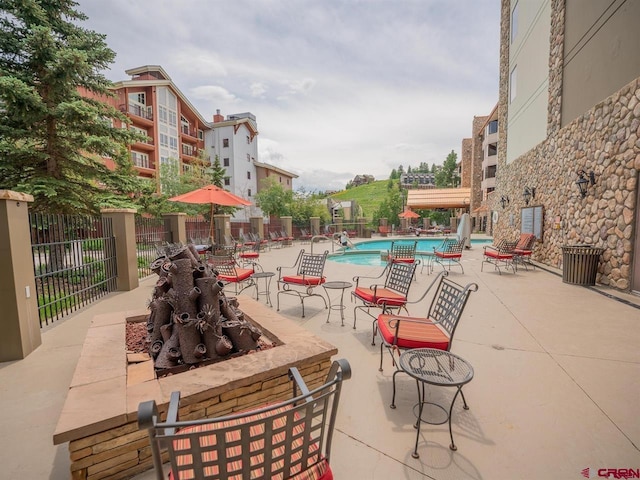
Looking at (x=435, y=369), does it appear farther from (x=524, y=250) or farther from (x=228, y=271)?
(x=524, y=250)

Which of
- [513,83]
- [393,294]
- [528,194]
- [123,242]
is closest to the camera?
[393,294]

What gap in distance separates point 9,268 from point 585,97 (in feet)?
40.7

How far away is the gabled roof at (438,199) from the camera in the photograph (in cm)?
2803

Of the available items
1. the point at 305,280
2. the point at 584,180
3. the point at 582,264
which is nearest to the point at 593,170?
the point at 584,180

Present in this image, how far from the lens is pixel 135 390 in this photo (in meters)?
2.10

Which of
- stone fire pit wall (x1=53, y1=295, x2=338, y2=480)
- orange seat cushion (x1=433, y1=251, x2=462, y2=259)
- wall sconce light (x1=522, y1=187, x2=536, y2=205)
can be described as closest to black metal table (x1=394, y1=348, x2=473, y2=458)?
stone fire pit wall (x1=53, y1=295, x2=338, y2=480)

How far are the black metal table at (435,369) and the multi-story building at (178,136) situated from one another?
2284 centimetres

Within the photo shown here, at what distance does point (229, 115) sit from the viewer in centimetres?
3859

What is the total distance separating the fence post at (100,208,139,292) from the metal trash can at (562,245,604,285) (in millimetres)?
10379

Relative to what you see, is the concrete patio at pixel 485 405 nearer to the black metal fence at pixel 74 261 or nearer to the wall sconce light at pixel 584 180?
the black metal fence at pixel 74 261

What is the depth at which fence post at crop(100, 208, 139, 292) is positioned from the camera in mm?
6840

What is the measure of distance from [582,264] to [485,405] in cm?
662

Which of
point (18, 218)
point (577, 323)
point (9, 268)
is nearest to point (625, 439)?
point (577, 323)

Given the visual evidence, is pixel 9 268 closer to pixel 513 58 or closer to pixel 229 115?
pixel 513 58
